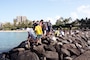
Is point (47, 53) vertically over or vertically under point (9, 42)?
over

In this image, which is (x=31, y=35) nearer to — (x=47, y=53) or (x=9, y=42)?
(x=47, y=53)

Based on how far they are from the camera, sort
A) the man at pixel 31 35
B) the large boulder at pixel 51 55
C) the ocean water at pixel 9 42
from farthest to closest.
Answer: the ocean water at pixel 9 42 → the man at pixel 31 35 → the large boulder at pixel 51 55

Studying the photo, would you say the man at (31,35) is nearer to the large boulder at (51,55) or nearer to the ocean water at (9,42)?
the large boulder at (51,55)

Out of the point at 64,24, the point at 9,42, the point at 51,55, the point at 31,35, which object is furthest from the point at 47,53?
the point at 64,24

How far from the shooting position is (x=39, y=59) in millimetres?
12172

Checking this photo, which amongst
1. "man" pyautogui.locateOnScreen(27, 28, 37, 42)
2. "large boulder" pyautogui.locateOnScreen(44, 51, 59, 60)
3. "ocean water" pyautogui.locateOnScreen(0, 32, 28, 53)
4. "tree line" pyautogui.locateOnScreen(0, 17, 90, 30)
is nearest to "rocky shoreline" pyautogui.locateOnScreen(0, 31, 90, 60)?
"large boulder" pyautogui.locateOnScreen(44, 51, 59, 60)

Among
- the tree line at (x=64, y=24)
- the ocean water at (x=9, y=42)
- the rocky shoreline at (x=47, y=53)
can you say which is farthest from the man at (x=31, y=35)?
the tree line at (x=64, y=24)

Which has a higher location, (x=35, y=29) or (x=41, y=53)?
→ (x=35, y=29)

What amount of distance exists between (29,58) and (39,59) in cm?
85

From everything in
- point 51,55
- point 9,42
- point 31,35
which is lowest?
point 9,42

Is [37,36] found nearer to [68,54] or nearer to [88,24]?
[68,54]

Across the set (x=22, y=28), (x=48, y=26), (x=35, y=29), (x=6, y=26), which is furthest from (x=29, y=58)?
(x=6, y=26)

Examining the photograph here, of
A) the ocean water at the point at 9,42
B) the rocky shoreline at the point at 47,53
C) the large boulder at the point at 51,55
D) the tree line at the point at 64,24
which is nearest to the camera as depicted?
the rocky shoreline at the point at 47,53

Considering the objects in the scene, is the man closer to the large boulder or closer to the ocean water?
the large boulder
